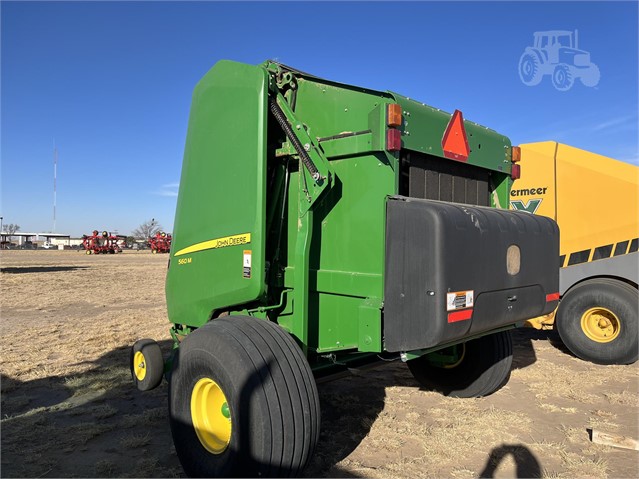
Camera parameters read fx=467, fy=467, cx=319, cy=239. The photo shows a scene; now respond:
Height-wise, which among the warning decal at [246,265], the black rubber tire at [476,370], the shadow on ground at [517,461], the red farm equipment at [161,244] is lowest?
the shadow on ground at [517,461]

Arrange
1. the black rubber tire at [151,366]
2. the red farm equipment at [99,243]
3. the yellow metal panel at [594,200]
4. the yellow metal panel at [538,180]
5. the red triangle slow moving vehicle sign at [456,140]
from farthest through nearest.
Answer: the red farm equipment at [99,243]
the yellow metal panel at [538,180]
the yellow metal panel at [594,200]
the black rubber tire at [151,366]
the red triangle slow moving vehicle sign at [456,140]

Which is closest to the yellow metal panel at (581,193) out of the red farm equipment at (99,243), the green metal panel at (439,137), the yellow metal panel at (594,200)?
the yellow metal panel at (594,200)

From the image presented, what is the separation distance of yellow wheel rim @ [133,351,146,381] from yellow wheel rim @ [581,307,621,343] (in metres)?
5.24

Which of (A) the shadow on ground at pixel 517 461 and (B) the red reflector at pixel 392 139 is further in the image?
(A) the shadow on ground at pixel 517 461

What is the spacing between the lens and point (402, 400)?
4.40 meters

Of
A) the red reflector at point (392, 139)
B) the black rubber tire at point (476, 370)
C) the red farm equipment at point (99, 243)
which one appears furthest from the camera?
the red farm equipment at point (99, 243)

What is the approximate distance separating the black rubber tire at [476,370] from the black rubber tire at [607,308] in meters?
2.13

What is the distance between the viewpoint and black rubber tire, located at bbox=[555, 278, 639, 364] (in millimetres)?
5609

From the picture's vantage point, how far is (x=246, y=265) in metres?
3.10

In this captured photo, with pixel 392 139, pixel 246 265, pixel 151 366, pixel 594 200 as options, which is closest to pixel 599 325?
pixel 594 200

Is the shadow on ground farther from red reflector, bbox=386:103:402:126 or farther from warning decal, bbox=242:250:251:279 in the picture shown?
red reflector, bbox=386:103:402:126

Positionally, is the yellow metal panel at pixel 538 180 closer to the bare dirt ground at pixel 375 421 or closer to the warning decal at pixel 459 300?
the bare dirt ground at pixel 375 421

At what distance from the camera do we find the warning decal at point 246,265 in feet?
10.1

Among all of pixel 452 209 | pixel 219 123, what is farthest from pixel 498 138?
pixel 219 123
